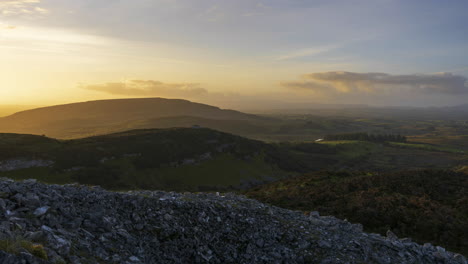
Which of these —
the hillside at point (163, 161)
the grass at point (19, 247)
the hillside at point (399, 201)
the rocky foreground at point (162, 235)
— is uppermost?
the grass at point (19, 247)

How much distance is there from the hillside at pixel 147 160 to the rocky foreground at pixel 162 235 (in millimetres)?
52911

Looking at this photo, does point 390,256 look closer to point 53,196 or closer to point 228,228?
point 228,228

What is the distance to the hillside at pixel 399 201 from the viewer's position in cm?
2322

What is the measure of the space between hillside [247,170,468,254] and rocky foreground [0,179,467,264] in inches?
242

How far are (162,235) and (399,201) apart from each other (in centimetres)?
2627

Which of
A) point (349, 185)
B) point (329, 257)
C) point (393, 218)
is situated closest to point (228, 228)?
point (329, 257)

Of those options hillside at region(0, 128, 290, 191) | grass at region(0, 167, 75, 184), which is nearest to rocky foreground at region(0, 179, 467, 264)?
grass at region(0, 167, 75, 184)

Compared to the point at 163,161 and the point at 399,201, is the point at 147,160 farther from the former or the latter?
the point at 399,201

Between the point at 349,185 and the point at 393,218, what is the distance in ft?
33.8

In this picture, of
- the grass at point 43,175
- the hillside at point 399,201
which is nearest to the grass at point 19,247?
the hillside at point 399,201

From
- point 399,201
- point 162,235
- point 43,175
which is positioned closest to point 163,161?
point 43,175

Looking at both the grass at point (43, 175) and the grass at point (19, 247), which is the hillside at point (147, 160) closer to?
the grass at point (43, 175)

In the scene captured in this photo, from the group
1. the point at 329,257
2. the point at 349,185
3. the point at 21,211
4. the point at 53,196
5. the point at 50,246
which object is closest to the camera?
the point at 50,246

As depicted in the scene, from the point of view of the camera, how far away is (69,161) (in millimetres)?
65625
